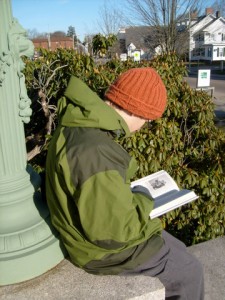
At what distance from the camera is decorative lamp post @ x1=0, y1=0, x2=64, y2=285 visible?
5.30 ft

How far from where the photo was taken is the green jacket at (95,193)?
1421 millimetres

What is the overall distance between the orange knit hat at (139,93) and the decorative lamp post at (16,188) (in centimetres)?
50

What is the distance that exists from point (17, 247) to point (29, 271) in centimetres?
15

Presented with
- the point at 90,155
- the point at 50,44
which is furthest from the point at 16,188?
the point at 50,44

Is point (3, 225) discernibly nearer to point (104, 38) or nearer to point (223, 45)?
point (104, 38)

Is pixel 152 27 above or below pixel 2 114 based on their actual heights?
above

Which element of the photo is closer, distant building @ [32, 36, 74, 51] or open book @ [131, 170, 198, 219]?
open book @ [131, 170, 198, 219]

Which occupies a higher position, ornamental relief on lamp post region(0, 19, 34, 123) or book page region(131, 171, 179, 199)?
ornamental relief on lamp post region(0, 19, 34, 123)

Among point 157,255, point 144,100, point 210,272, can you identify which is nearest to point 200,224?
point 210,272

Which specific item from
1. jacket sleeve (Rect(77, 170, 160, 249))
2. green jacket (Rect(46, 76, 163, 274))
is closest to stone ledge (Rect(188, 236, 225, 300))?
green jacket (Rect(46, 76, 163, 274))

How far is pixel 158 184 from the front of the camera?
227 cm

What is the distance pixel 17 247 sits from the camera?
5.70ft

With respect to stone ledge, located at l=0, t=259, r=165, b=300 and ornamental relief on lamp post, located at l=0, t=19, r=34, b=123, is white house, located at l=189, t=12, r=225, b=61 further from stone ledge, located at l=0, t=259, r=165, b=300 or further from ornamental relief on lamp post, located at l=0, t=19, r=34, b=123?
stone ledge, located at l=0, t=259, r=165, b=300

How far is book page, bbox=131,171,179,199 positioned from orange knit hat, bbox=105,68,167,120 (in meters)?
0.62
